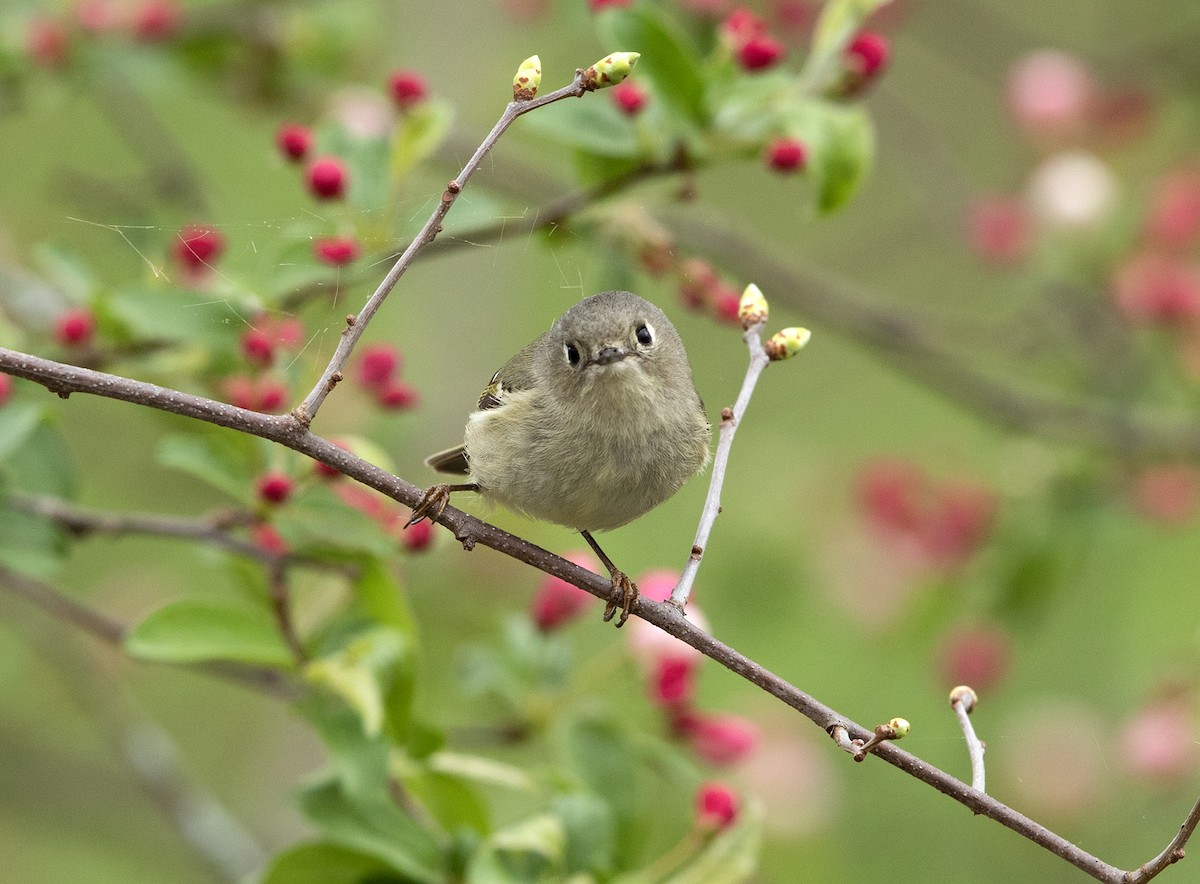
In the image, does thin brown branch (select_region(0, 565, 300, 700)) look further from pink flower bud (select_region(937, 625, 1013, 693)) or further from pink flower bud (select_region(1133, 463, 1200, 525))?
pink flower bud (select_region(1133, 463, 1200, 525))

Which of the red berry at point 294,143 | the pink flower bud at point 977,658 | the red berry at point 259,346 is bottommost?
the red berry at point 259,346

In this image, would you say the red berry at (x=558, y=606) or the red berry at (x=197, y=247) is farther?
the red berry at (x=558, y=606)

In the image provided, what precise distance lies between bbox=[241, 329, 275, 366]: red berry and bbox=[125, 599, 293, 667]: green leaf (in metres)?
0.46

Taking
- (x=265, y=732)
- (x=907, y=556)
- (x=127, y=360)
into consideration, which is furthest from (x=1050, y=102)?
(x=265, y=732)

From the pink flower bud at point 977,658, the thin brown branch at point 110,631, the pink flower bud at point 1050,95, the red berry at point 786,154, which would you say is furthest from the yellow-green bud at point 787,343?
the pink flower bud at point 1050,95

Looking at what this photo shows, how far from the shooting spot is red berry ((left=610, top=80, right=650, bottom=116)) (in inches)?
95.0

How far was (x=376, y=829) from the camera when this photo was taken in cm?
209

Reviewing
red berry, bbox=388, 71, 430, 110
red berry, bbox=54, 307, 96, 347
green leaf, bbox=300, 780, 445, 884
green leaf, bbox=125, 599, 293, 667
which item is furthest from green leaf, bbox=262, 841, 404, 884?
red berry, bbox=388, 71, 430, 110

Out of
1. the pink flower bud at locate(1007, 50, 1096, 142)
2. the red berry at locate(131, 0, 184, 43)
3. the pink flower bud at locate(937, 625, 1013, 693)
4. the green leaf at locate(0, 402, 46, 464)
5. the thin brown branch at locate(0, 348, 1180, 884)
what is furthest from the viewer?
the pink flower bud at locate(1007, 50, 1096, 142)

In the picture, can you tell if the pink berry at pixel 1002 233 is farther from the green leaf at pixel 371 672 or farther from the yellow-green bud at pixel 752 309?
the green leaf at pixel 371 672

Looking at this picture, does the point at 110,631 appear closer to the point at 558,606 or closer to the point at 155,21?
the point at 558,606

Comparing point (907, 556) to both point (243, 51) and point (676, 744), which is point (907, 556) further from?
point (243, 51)

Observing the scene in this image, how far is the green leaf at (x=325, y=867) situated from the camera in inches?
81.8

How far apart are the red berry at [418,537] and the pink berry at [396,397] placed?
270 millimetres
